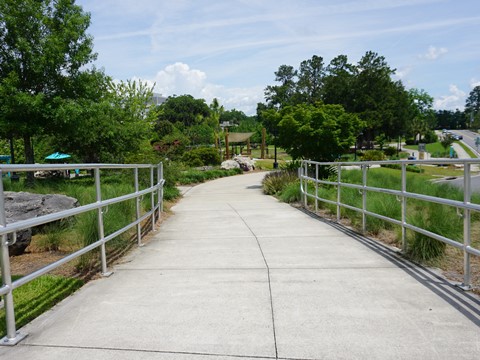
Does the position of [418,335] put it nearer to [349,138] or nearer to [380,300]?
[380,300]

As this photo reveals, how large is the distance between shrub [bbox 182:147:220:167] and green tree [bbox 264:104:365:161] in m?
18.0

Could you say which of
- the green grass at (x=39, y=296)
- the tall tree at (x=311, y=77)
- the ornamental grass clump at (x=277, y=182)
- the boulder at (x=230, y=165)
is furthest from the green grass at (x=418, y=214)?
the tall tree at (x=311, y=77)

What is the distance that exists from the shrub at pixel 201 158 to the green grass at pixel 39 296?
3298 cm

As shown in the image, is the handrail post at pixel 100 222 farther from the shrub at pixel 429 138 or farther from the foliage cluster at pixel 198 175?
the shrub at pixel 429 138

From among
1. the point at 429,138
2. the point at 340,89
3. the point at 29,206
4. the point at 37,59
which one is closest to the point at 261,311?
the point at 29,206

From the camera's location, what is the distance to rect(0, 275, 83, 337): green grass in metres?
3.83

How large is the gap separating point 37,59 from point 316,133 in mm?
11683

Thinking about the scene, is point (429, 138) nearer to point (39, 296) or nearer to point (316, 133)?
point (316, 133)

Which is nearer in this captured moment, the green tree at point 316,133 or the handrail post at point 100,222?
the handrail post at point 100,222

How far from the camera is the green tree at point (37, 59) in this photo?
16.0 metres

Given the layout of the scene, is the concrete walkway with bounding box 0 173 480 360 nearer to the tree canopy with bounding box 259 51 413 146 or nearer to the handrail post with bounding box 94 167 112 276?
the handrail post with bounding box 94 167 112 276

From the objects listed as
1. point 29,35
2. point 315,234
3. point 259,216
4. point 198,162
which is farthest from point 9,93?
point 198,162

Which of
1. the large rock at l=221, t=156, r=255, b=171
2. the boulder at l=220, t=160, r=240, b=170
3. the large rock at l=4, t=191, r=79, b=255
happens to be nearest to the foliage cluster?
the boulder at l=220, t=160, r=240, b=170

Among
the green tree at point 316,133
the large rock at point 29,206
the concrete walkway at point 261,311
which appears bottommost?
the concrete walkway at point 261,311
